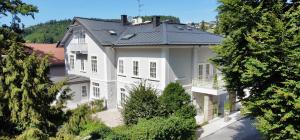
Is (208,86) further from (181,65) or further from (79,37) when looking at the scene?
(79,37)

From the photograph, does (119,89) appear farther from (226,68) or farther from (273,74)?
A: (273,74)

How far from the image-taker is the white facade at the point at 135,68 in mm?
21203

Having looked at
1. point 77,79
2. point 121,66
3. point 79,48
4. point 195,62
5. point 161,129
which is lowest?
point 161,129

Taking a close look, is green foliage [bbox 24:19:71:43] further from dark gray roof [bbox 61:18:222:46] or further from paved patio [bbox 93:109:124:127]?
paved patio [bbox 93:109:124:127]

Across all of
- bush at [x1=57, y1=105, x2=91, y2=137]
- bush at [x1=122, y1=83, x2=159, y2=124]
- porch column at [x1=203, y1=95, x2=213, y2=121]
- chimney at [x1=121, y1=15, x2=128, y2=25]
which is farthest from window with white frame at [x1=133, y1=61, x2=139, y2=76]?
bush at [x1=57, y1=105, x2=91, y2=137]

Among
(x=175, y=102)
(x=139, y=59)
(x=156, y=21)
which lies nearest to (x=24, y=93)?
(x=175, y=102)

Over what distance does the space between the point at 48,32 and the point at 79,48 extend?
50839 mm

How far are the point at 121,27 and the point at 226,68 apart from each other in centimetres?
1779

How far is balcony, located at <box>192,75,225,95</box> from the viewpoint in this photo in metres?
20.6

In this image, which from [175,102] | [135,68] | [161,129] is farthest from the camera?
[135,68]

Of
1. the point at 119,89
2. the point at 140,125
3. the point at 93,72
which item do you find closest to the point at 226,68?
the point at 140,125

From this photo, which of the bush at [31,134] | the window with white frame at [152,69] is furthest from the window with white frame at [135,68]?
the bush at [31,134]

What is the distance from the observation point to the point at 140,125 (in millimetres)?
14898

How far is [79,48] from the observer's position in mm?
28047
